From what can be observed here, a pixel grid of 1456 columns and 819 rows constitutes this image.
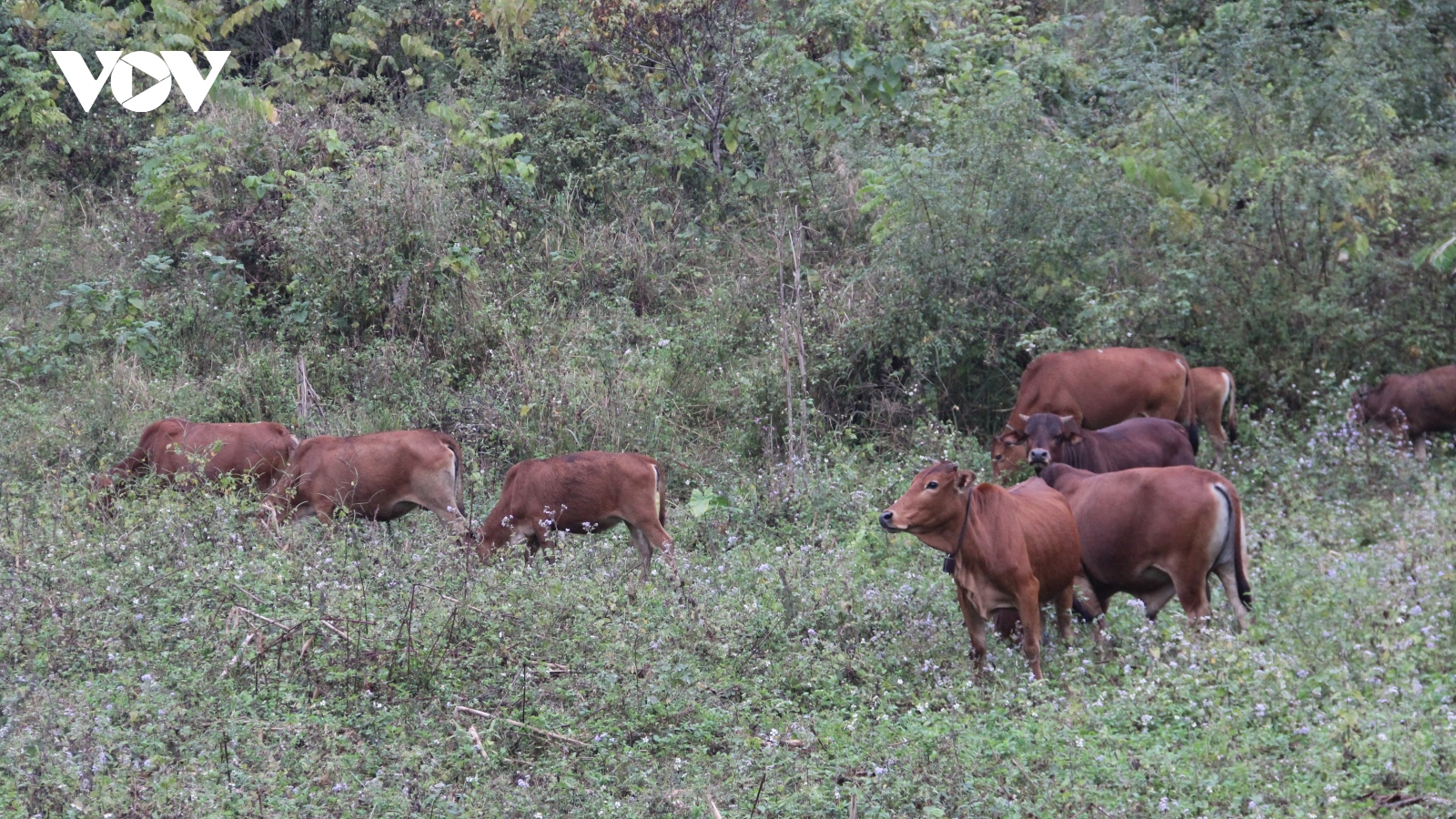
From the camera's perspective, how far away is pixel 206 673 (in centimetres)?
677

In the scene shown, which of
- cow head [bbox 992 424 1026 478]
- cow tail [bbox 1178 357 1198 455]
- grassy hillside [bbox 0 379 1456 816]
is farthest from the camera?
cow tail [bbox 1178 357 1198 455]

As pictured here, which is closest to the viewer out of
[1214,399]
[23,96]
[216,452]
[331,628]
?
[331,628]

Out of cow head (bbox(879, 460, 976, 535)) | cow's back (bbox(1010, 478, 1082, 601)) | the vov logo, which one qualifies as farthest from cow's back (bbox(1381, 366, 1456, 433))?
the vov logo

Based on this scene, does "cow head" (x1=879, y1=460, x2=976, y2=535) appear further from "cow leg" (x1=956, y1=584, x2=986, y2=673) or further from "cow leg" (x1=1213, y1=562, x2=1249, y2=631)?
"cow leg" (x1=1213, y1=562, x2=1249, y2=631)

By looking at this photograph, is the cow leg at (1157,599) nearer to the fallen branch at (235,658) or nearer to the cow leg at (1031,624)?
the cow leg at (1031,624)

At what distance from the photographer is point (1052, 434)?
33.7 ft

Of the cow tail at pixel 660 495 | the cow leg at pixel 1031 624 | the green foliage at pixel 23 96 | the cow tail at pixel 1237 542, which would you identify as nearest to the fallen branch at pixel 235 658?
the cow tail at pixel 660 495

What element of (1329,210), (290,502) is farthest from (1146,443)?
(290,502)

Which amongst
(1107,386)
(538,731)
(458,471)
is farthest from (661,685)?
(1107,386)

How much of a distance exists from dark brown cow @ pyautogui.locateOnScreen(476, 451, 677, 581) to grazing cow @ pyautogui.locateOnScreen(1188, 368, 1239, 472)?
5.11 metres

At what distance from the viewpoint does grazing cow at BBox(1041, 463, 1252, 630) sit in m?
7.88

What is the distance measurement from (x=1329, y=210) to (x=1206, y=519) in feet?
19.0

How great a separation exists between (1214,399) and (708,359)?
4.74m

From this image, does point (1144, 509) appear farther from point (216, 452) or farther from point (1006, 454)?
point (216, 452)
